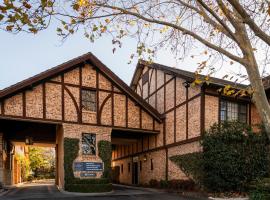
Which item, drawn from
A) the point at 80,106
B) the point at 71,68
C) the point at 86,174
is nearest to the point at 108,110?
the point at 80,106

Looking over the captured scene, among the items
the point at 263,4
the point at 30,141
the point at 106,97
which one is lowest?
the point at 30,141

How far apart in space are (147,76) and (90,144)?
353 inches

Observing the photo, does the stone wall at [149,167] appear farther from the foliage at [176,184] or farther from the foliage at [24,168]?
the foliage at [24,168]

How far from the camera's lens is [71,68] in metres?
20.7

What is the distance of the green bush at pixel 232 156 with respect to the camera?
17.6 metres

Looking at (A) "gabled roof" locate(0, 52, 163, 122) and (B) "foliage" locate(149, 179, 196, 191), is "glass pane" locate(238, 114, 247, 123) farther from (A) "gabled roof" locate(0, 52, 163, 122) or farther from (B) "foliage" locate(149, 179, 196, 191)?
(A) "gabled roof" locate(0, 52, 163, 122)

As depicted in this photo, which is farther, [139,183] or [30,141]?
[139,183]

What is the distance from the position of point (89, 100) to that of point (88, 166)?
13.7ft

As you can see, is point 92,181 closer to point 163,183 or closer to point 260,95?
point 163,183

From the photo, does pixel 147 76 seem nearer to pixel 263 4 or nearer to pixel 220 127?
pixel 220 127

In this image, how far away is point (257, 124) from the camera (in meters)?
18.8

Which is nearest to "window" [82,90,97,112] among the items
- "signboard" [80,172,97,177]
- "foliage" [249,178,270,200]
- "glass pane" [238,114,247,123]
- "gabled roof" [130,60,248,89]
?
"signboard" [80,172,97,177]

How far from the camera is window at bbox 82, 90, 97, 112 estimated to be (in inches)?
824

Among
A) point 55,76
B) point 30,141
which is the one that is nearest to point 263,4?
point 55,76
